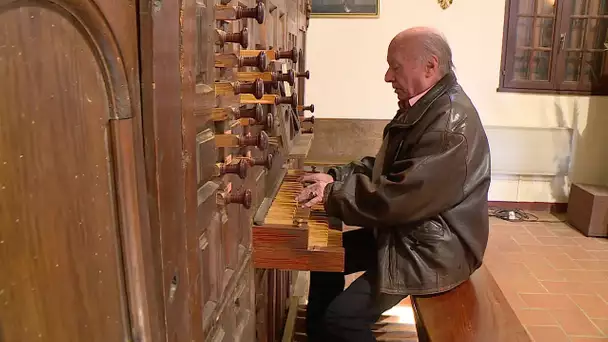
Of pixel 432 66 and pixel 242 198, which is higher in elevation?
pixel 432 66

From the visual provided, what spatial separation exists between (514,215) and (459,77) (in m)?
1.50

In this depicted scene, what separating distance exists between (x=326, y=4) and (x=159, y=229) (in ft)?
16.7

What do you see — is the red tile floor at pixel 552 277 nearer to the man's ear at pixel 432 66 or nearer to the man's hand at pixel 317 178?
the man's hand at pixel 317 178

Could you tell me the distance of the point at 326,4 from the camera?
573 cm

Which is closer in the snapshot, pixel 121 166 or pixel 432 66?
pixel 121 166

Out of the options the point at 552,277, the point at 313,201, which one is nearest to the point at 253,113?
the point at 313,201

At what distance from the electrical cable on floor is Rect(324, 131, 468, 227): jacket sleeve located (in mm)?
3816

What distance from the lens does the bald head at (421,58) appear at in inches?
89.9

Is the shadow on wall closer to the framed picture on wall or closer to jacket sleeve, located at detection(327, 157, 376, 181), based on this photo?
the framed picture on wall

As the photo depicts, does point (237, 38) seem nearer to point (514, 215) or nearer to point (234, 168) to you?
point (234, 168)

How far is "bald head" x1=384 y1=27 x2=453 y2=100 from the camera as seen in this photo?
2.28 meters

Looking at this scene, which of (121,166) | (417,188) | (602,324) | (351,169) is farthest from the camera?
(602,324)

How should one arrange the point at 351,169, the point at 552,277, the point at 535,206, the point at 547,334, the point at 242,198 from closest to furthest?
1. the point at 242,198
2. the point at 351,169
3. the point at 547,334
4. the point at 552,277
5. the point at 535,206

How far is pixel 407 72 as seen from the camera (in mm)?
2322
